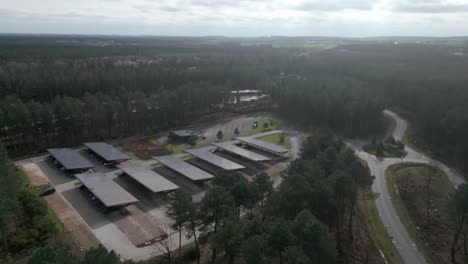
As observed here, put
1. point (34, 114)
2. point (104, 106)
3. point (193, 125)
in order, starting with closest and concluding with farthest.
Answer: point (34, 114) < point (104, 106) < point (193, 125)

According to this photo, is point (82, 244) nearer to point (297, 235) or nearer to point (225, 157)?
point (297, 235)

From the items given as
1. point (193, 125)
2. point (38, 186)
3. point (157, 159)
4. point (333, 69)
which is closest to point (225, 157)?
point (157, 159)

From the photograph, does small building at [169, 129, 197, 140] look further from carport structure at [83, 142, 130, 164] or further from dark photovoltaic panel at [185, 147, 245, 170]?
carport structure at [83, 142, 130, 164]

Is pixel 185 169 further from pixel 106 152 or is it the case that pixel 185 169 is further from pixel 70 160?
pixel 70 160

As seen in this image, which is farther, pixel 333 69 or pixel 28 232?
pixel 333 69

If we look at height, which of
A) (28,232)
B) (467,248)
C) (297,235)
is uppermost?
(297,235)

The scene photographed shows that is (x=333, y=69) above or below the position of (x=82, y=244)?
above

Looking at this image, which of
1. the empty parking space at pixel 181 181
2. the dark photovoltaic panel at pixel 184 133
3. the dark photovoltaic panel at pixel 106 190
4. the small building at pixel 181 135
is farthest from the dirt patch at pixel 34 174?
the dark photovoltaic panel at pixel 184 133

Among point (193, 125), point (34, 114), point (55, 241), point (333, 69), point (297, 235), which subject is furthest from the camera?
point (333, 69)
